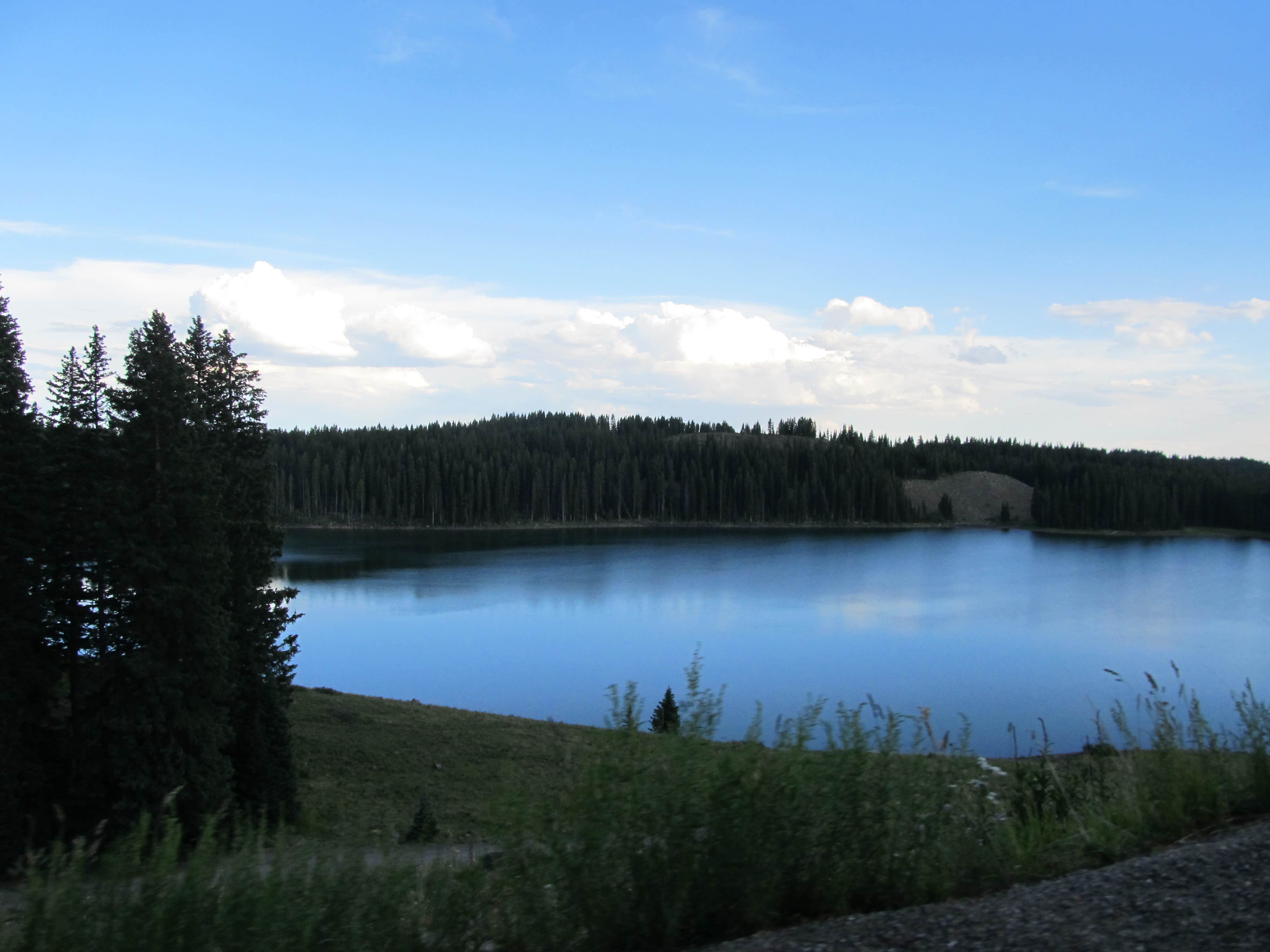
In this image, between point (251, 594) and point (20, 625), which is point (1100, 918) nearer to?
point (20, 625)

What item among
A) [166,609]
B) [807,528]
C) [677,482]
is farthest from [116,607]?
[677,482]

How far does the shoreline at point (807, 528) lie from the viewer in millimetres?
102000

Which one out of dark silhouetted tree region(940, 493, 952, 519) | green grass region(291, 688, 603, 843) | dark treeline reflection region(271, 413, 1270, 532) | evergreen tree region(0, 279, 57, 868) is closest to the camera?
evergreen tree region(0, 279, 57, 868)

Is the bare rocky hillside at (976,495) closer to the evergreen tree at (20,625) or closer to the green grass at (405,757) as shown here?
the green grass at (405,757)

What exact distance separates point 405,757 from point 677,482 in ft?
342

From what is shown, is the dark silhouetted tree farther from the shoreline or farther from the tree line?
the tree line

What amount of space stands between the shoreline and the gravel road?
320 ft

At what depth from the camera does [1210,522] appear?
108062mm

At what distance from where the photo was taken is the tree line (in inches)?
538

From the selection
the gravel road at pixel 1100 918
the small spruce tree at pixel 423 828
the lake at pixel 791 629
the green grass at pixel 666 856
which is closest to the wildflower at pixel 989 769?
Answer: the green grass at pixel 666 856

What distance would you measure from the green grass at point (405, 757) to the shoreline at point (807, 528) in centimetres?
7774

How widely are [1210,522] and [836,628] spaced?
90013 mm

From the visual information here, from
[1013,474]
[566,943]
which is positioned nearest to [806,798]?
[566,943]

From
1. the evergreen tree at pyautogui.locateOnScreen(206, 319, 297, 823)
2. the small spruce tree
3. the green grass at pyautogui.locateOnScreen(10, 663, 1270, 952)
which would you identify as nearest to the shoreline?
the evergreen tree at pyautogui.locateOnScreen(206, 319, 297, 823)
